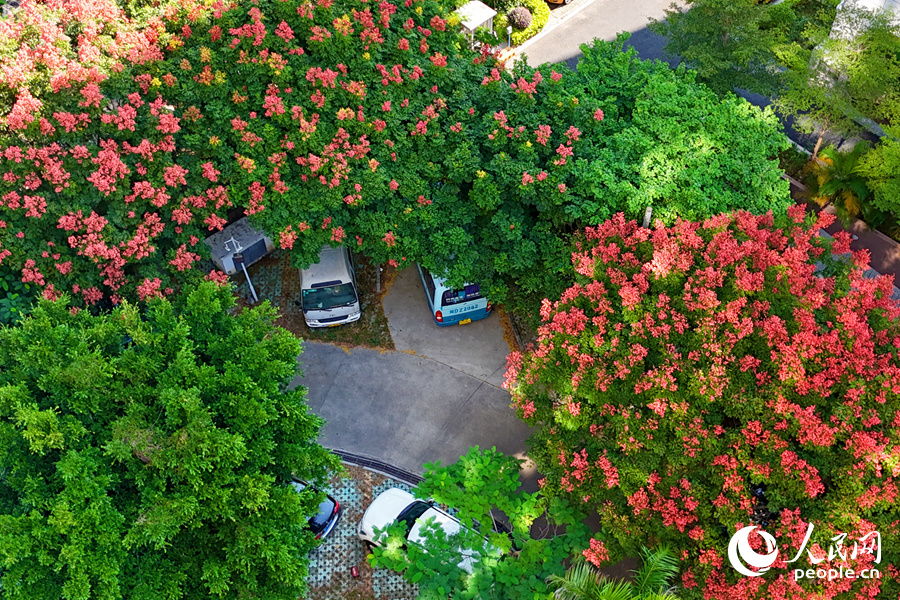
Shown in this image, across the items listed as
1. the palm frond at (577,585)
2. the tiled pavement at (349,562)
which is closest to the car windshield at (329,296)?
the tiled pavement at (349,562)

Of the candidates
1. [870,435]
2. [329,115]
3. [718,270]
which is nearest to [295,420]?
[329,115]

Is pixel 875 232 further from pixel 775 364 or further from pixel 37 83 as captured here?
pixel 37 83

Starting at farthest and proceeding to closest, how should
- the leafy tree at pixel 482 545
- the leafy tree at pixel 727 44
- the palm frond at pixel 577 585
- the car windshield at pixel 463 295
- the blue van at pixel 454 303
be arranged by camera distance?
1. the leafy tree at pixel 727 44
2. the car windshield at pixel 463 295
3. the blue van at pixel 454 303
4. the leafy tree at pixel 482 545
5. the palm frond at pixel 577 585

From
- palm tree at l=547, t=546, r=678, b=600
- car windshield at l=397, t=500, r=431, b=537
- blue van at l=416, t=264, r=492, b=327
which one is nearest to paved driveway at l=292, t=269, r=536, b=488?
blue van at l=416, t=264, r=492, b=327

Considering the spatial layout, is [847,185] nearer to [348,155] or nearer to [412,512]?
[348,155]

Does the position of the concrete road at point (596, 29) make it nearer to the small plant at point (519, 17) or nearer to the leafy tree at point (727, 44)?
the small plant at point (519, 17)

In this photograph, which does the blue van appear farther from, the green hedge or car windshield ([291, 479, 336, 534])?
the green hedge
